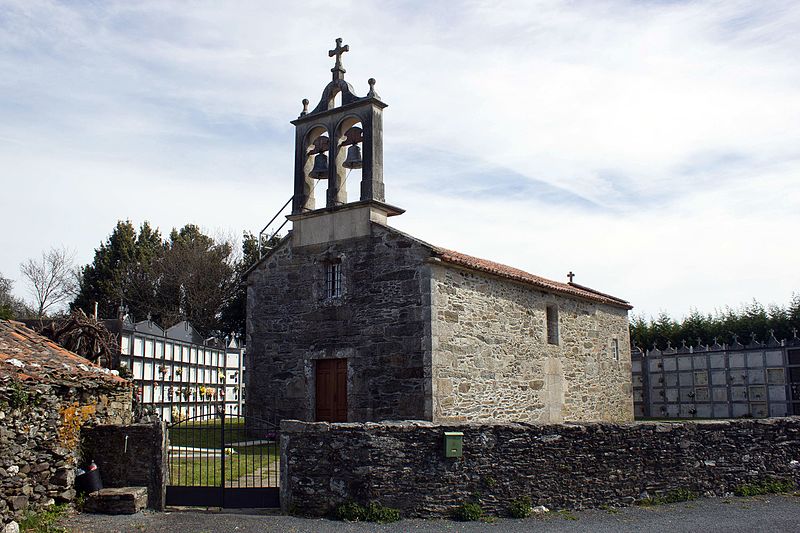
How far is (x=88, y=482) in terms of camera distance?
1047 centimetres

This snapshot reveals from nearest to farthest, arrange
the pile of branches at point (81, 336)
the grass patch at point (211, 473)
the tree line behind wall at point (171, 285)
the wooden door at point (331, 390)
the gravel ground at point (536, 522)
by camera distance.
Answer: the gravel ground at point (536, 522) → the grass patch at point (211, 473) → the pile of branches at point (81, 336) → the wooden door at point (331, 390) → the tree line behind wall at point (171, 285)

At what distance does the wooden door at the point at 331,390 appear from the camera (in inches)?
642

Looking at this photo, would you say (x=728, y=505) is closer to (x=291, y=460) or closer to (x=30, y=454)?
(x=291, y=460)

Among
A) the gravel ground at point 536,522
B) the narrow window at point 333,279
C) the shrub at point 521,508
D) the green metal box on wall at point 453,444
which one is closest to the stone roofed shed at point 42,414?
the gravel ground at point 536,522

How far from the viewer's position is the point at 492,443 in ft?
32.2

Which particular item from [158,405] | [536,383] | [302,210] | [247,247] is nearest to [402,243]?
[302,210]

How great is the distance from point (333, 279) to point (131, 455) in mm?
7286

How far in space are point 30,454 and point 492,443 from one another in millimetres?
6253

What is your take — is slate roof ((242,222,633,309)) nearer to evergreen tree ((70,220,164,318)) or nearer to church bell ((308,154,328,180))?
church bell ((308,154,328,180))

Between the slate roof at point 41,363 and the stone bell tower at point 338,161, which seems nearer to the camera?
the slate roof at point 41,363

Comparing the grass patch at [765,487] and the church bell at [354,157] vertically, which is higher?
the church bell at [354,157]

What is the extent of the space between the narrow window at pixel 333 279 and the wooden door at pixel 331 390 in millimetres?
1575

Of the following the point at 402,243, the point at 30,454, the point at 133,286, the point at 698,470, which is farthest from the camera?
the point at 133,286

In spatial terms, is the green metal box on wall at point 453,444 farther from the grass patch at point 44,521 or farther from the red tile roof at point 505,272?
the red tile roof at point 505,272
